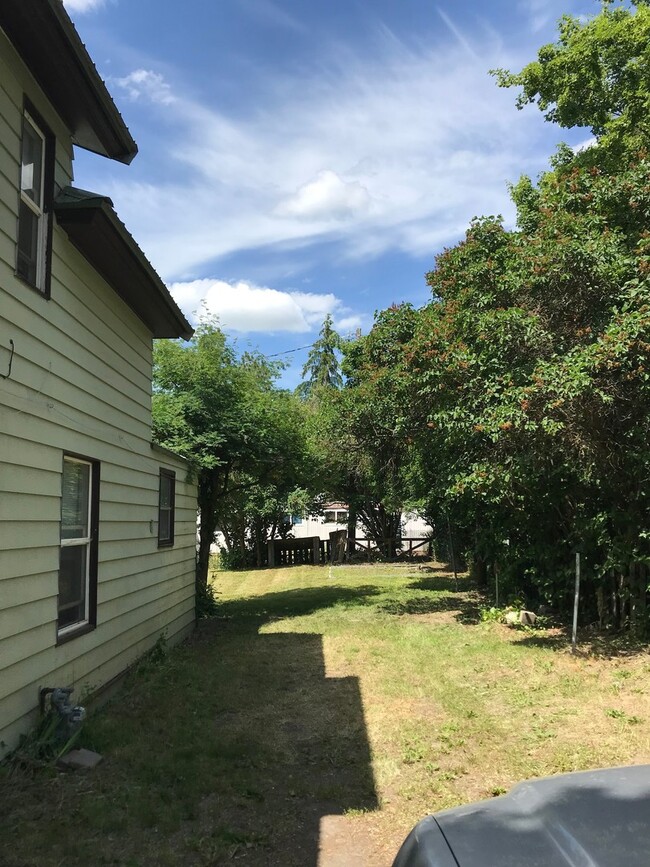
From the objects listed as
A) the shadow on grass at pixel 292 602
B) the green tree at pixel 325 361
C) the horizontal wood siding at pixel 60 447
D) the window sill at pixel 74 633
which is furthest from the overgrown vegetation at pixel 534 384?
the green tree at pixel 325 361

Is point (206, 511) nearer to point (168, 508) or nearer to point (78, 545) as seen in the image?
point (168, 508)

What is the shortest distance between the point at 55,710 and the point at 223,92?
27.6 ft

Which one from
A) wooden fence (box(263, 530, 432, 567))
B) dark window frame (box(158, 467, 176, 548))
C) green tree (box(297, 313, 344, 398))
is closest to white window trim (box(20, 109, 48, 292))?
dark window frame (box(158, 467, 176, 548))

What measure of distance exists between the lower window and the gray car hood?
3.89m

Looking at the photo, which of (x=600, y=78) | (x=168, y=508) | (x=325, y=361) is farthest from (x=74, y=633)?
(x=325, y=361)

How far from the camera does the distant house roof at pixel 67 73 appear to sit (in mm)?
3785

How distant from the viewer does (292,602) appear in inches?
539

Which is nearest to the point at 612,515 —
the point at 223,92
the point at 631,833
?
the point at 631,833

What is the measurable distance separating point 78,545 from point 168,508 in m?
3.24

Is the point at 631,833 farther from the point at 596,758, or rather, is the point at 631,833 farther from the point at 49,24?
the point at 49,24

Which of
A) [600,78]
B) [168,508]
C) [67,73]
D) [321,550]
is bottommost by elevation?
[321,550]

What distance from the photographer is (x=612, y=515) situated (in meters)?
7.54

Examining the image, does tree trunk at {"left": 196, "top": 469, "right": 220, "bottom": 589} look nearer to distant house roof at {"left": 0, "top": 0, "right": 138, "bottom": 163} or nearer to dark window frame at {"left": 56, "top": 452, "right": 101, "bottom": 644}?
dark window frame at {"left": 56, "top": 452, "right": 101, "bottom": 644}

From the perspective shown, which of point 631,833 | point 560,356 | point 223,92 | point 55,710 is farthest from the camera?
point 223,92
